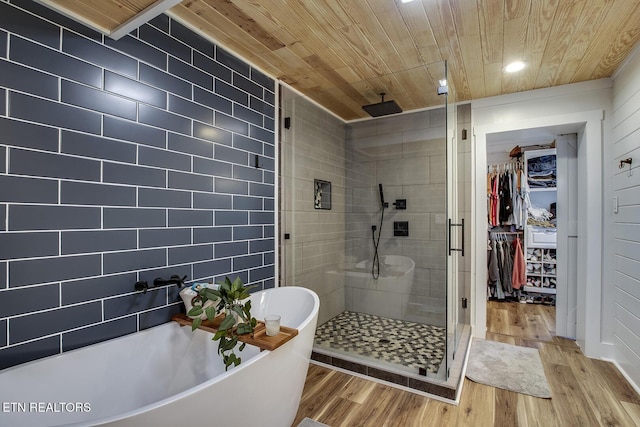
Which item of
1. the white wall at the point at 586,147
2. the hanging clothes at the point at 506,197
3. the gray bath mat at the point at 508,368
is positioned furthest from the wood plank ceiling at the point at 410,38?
the gray bath mat at the point at 508,368

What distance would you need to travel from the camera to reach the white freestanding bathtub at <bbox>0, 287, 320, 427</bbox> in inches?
39.9

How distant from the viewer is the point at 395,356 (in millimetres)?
2416

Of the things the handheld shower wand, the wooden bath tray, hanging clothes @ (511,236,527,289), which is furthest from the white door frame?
the wooden bath tray

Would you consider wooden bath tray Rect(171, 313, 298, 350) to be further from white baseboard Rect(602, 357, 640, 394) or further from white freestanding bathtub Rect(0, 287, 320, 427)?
white baseboard Rect(602, 357, 640, 394)

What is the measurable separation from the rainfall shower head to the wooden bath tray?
2211mm

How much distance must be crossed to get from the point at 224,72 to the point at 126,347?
1764 millimetres

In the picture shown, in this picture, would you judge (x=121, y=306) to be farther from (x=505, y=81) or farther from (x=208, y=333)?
(x=505, y=81)

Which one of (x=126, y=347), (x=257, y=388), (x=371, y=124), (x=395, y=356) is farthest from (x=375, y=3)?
(x=395, y=356)

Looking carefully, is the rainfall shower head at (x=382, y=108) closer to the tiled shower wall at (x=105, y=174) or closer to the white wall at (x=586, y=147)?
the white wall at (x=586, y=147)

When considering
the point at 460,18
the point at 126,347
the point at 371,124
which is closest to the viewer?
the point at 126,347

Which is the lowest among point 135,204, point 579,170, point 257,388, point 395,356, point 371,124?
point 395,356

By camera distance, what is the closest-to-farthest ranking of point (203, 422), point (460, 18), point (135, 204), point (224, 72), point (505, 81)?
point (203, 422) < point (135, 204) < point (460, 18) < point (224, 72) < point (505, 81)

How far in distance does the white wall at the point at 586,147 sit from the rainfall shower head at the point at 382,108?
98cm

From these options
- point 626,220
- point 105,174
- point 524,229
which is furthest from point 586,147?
point 105,174
